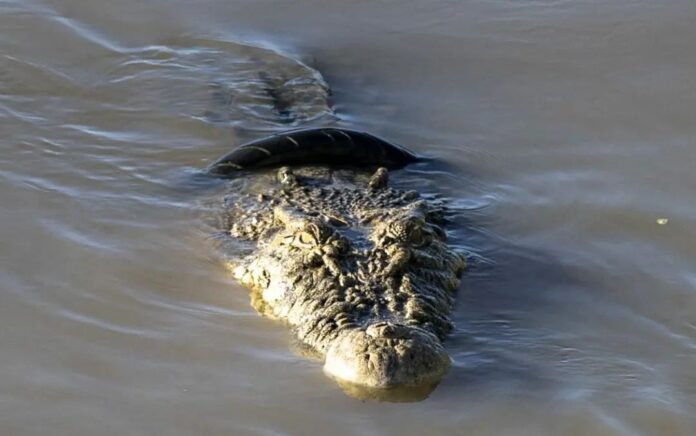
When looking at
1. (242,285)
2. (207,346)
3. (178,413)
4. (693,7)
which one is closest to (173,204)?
(242,285)

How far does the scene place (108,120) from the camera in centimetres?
973

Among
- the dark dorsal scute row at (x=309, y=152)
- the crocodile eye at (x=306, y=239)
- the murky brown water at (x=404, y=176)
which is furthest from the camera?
the dark dorsal scute row at (x=309, y=152)

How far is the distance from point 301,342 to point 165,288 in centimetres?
109

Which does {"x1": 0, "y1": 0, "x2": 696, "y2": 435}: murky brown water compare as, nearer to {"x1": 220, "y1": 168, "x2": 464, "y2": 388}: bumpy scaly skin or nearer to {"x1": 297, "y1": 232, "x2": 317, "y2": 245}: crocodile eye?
{"x1": 220, "y1": 168, "x2": 464, "y2": 388}: bumpy scaly skin

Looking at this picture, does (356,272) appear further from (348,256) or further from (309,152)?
(309,152)

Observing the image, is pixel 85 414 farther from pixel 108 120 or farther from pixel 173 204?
pixel 108 120

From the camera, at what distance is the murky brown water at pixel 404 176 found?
20.8 ft

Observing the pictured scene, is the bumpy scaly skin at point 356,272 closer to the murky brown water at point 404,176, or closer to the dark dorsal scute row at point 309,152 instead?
the murky brown water at point 404,176

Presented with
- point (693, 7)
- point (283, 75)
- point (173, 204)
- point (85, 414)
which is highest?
point (693, 7)

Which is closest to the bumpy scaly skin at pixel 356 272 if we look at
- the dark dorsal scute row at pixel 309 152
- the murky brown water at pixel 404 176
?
the murky brown water at pixel 404 176

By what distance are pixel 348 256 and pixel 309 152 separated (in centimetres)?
185

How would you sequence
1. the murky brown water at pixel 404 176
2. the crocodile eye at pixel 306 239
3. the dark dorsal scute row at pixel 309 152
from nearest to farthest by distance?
the murky brown water at pixel 404 176 → the crocodile eye at pixel 306 239 → the dark dorsal scute row at pixel 309 152

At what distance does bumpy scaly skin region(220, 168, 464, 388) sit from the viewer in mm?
6422

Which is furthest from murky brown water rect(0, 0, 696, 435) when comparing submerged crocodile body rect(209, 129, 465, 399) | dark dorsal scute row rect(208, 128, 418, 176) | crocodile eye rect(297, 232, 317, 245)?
crocodile eye rect(297, 232, 317, 245)
